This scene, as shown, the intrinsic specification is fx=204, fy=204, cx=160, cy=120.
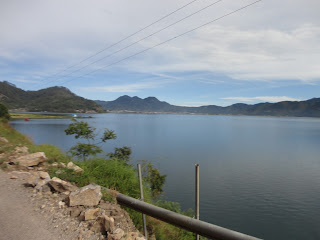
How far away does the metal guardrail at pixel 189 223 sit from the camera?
14.8ft

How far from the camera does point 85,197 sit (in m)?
5.89

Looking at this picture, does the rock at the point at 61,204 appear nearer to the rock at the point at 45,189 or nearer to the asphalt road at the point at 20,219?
the asphalt road at the point at 20,219

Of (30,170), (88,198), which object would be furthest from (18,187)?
(88,198)

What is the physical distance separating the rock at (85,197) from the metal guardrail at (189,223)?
745 millimetres

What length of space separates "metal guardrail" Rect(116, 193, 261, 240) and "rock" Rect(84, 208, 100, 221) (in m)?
0.95

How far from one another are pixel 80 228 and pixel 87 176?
2941mm

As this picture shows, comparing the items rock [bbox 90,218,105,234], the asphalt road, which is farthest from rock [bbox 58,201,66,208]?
rock [bbox 90,218,105,234]

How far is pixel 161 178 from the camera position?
22.8 meters

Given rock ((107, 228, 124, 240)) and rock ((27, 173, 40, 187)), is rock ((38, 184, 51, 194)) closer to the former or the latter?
rock ((27, 173, 40, 187))

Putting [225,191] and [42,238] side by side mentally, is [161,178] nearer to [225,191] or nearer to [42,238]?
[225,191]

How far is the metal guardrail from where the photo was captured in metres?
4.50

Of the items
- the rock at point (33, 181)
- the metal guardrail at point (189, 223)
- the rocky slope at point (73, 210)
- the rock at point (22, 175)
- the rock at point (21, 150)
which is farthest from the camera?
the rock at point (21, 150)

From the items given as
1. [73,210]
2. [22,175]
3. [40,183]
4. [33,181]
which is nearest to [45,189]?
[40,183]

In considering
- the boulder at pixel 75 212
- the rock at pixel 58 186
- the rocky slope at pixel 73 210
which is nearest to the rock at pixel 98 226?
the rocky slope at pixel 73 210
